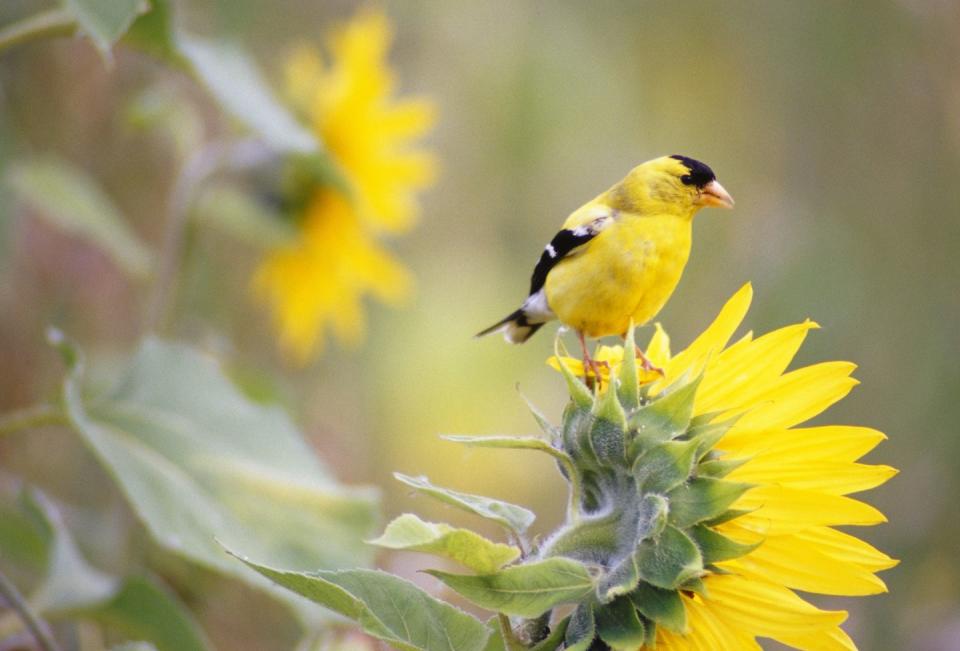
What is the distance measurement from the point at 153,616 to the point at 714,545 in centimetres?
67

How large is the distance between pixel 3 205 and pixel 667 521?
4.16 ft

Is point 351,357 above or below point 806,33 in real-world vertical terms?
below

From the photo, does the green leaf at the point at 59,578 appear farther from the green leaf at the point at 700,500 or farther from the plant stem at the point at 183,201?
the green leaf at the point at 700,500

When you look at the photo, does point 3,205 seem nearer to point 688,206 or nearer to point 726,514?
point 688,206

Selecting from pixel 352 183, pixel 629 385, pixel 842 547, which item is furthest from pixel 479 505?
Result: pixel 352 183

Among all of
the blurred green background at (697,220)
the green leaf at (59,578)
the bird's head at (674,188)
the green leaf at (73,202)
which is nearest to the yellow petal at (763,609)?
the bird's head at (674,188)

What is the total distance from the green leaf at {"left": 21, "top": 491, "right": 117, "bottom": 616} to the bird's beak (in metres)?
0.74

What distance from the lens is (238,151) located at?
2.11 metres

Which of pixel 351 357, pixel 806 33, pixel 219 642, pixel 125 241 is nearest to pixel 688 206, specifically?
pixel 125 241

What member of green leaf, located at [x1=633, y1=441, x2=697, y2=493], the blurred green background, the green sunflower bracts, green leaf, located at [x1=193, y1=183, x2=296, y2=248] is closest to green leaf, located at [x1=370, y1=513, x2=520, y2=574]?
the green sunflower bracts

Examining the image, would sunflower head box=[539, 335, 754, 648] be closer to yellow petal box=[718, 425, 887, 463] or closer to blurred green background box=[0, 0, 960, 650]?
yellow petal box=[718, 425, 887, 463]

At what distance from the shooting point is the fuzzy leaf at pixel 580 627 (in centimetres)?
76

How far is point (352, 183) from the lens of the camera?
205 centimetres

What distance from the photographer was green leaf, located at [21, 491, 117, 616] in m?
1.22
